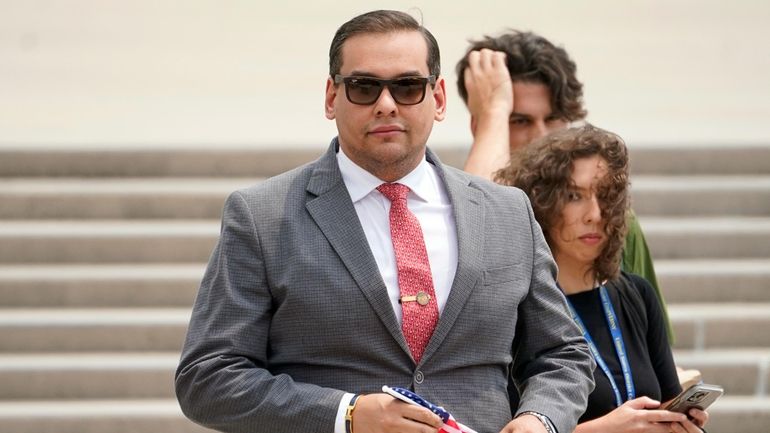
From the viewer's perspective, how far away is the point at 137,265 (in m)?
7.01

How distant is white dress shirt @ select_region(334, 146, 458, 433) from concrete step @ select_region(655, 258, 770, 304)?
4.25 m

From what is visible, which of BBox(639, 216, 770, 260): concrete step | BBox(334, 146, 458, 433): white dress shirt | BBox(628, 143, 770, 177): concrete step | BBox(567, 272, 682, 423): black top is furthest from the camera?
BBox(628, 143, 770, 177): concrete step

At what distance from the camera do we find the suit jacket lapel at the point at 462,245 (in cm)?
269

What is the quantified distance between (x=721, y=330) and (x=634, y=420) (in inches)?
143

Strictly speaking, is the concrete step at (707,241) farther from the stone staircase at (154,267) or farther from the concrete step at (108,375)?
the concrete step at (108,375)

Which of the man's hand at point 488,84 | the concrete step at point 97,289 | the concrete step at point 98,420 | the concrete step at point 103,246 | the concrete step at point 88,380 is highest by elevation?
the man's hand at point 488,84

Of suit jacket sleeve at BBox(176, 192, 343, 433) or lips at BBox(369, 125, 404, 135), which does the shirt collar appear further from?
suit jacket sleeve at BBox(176, 192, 343, 433)

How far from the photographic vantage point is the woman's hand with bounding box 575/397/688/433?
325 cm

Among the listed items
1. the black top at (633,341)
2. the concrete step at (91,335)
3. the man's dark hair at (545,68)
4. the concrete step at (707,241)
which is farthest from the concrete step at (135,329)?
the black top at (633,341)

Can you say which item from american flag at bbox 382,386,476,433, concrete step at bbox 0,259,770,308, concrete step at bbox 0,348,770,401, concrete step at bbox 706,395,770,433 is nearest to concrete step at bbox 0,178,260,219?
concrete step at bbox 0,259,770,308

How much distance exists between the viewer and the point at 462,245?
2.77m

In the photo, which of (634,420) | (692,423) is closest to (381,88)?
(634,420)

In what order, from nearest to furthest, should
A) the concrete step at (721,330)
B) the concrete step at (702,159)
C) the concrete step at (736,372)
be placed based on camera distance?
1. the concrete step at (736,372)
2. the concrete step at (721,330)
3. the concrete step at (702,159)

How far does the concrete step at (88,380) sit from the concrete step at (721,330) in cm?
251
